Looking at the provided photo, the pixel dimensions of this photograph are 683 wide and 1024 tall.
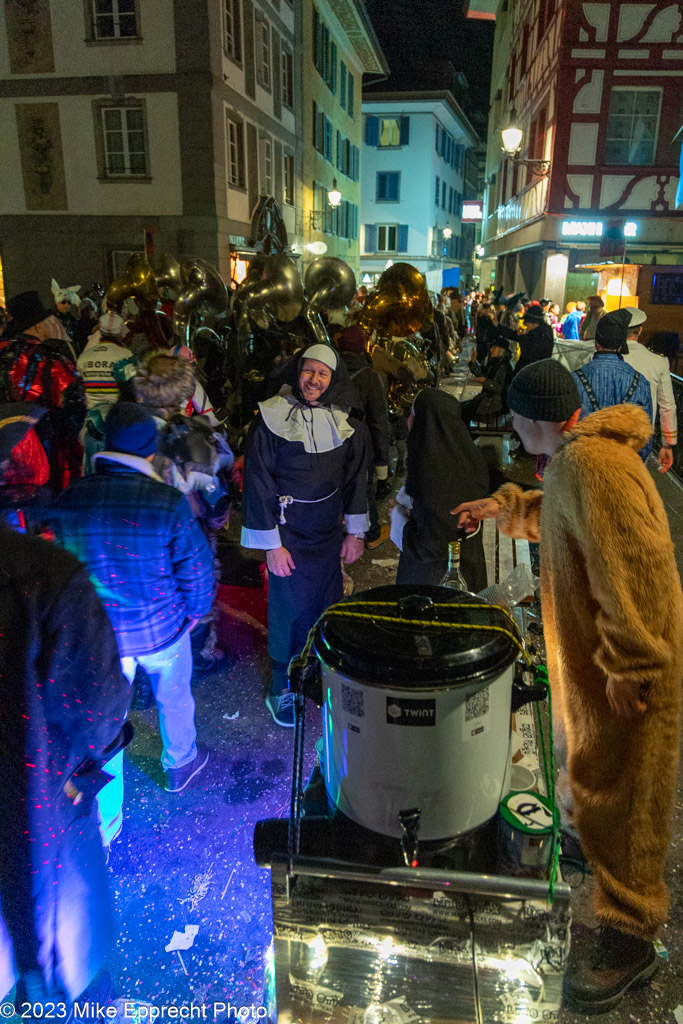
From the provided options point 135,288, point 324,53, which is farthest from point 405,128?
point 135,288

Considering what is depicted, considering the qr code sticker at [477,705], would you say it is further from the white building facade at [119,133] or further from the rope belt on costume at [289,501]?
the white building facade at [119,133]

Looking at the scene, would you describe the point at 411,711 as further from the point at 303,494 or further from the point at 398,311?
the point at 398,311

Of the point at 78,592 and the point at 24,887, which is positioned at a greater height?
the point at 78,592

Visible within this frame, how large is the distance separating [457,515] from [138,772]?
6.62ft

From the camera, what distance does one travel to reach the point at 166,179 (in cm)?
1734

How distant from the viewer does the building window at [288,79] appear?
22594mm

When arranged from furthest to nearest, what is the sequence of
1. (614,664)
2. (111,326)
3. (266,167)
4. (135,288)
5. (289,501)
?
1. (266,167)
2. (135,288)
3. (111,326)
4. (289,501)
5. (614,664)

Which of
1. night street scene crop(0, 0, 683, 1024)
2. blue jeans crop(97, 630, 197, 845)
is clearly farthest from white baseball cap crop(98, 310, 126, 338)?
blue jeans crop(97, 630, 197, 845)

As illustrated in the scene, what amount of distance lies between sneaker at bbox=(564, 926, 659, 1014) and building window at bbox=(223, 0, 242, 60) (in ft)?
65.8

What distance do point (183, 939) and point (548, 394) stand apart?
7.74 ft

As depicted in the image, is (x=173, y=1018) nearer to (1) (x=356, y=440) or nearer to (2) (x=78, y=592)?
(2) (x=78, y=592)

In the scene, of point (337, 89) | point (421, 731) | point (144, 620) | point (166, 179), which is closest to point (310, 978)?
point (421, 731)

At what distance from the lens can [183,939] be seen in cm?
246

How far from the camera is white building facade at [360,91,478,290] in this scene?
1665 inches
